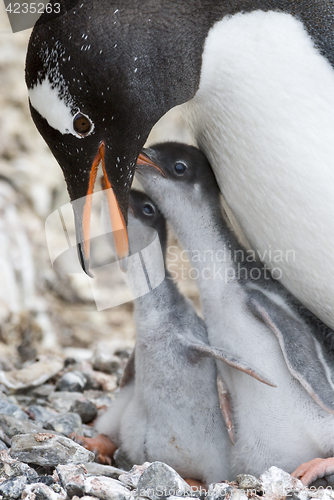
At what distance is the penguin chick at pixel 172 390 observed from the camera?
153cm

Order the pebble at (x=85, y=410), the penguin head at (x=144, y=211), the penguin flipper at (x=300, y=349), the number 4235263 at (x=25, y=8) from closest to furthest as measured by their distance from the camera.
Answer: the penguin flipper at (x=300, y=349) < the number 4235263 at (x=25, y=8) < the penguin head at (x=144, y=211) < the pebble at (x=85, y=410)

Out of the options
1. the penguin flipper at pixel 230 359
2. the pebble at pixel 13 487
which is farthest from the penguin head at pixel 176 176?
the pebble at pixel 13 487

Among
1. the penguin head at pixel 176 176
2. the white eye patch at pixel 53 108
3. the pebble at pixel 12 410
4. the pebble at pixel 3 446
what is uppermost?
the white eye patch at pixel 53 108

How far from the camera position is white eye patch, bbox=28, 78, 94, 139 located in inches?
49.0

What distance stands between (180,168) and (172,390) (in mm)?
608

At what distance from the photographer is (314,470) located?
1.37 m

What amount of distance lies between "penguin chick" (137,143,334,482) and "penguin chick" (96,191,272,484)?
5 cm

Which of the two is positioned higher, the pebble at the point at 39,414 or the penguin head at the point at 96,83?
the penguin head at the point at 96,83

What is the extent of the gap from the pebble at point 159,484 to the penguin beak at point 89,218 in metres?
0.48

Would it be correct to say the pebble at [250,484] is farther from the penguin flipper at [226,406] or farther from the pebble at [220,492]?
the penguin flipper at [226,406]

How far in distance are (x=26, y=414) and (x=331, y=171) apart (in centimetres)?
113

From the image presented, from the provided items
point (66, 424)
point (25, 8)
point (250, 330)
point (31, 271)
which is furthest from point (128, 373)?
point (31, 271)

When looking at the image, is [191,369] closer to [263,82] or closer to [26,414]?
[26,414]

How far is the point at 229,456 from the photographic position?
1556mm
